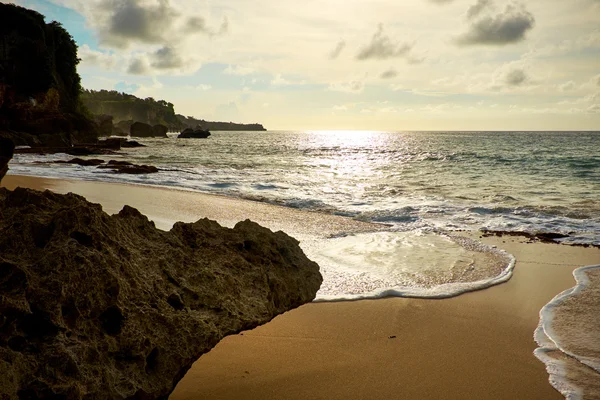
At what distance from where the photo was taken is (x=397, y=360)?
3.74 m

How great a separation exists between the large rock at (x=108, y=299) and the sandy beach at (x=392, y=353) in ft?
2.00

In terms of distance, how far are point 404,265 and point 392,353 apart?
2.78m

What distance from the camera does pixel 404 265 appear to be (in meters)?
6.54

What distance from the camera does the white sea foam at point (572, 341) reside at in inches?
138

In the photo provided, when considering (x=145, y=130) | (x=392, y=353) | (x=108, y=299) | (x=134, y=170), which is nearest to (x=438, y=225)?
(x=392, y=353)

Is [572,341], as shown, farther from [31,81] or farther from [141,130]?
[141,130]

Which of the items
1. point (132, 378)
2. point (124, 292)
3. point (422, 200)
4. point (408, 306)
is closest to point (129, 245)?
point (124, 292)

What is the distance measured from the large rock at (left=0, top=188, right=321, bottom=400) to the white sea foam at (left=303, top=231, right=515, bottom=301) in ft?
7.33

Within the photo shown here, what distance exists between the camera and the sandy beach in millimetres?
3242

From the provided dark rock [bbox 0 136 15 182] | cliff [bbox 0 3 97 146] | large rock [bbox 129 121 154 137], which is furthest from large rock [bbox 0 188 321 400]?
large rock [bbox 129 121 154 137]

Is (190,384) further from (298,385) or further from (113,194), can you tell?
(113,194)

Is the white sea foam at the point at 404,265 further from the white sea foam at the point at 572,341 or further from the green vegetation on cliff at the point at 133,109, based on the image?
the green vegetation on cliff at the point at 133,109

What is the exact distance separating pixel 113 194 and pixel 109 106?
145 metres

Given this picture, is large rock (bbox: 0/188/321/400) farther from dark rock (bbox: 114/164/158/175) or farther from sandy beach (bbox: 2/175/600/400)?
dark rock (bbox: 114/164/158/175)
